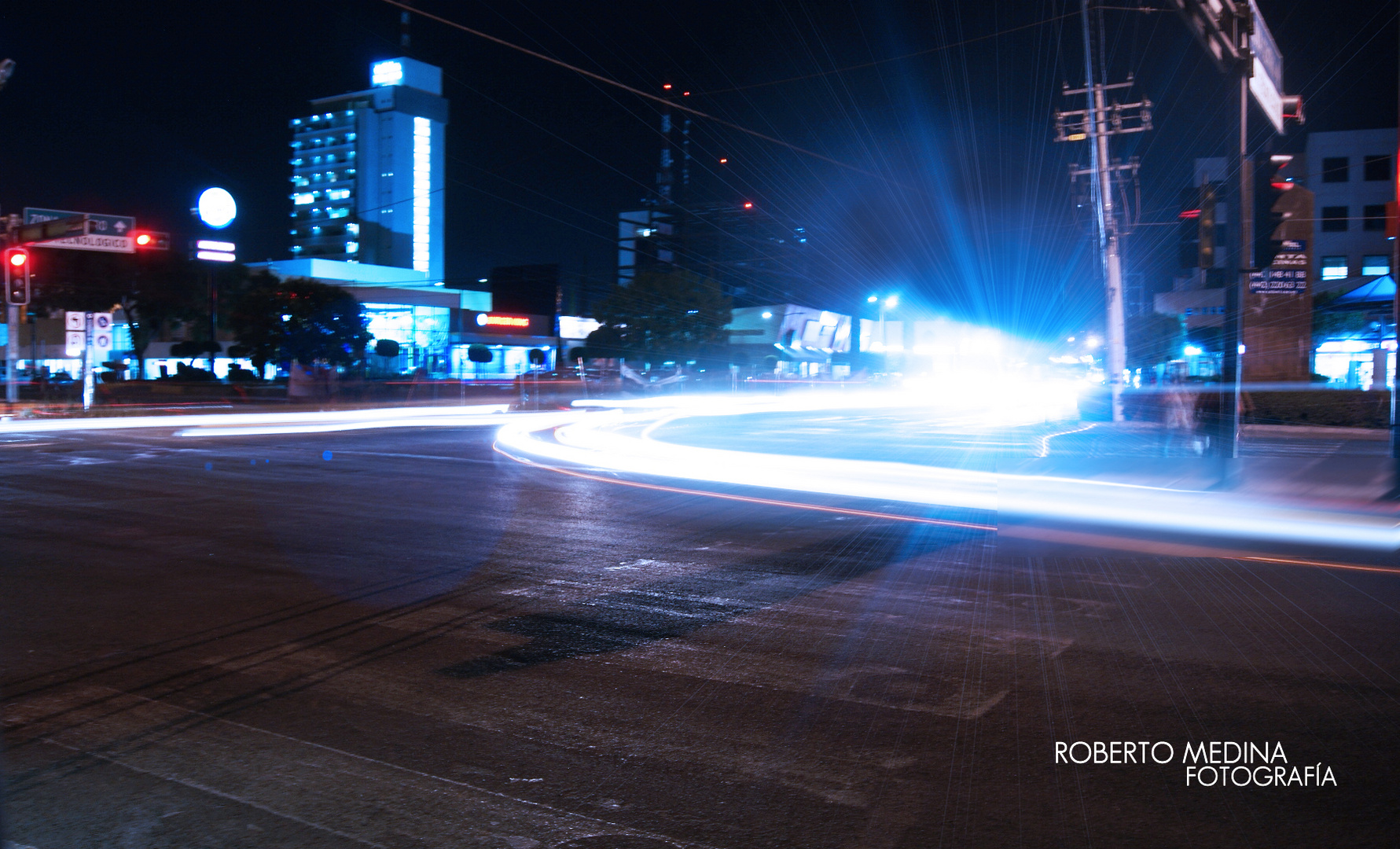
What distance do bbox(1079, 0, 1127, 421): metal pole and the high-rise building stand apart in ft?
395

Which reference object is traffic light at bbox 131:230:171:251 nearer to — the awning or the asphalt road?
the asphalt road

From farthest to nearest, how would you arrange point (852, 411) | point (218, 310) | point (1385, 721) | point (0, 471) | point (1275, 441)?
point (218, 310)
point (852, 411)
point (1275, 441)
point (0, 471)
point (1385, 721)

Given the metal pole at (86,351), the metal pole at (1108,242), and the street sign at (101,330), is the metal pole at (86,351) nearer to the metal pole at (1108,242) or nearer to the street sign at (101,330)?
the street sign at (101,330)

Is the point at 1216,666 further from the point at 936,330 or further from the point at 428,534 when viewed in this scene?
the point at 936,330

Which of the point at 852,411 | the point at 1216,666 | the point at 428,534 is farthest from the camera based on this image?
the point at 852,411

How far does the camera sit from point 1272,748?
4.28 m

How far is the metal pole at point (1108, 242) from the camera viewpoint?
1036 inches

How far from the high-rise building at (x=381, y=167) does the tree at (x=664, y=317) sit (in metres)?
76.4

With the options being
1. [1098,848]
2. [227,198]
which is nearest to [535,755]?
[1098,848]

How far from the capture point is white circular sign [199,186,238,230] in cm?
2905

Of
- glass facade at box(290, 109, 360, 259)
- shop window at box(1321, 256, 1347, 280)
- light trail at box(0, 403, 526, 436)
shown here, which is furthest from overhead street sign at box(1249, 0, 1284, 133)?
glass facade at box(290, 109, 360, 259)

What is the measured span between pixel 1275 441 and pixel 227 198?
31571 millimetres

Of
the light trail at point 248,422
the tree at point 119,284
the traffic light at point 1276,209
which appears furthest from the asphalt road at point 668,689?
the tree at point 119,284

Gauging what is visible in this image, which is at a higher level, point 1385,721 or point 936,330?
point 936,330
